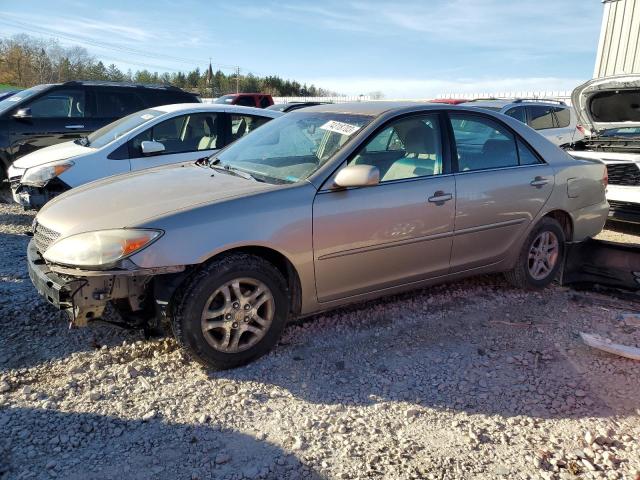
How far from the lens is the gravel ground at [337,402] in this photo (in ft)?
8.12

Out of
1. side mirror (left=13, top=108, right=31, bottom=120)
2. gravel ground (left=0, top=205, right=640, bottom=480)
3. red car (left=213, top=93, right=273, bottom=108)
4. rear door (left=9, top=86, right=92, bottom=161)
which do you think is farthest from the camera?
red car (left=213, top=93, right=273, bottom=108)

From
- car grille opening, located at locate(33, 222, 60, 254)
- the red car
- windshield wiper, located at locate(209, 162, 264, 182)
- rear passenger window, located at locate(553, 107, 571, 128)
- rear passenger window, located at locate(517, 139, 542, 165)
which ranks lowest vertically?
car grille opening, located at locate(33, 222, 60, 254)

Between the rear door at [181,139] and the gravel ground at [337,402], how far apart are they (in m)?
2.56

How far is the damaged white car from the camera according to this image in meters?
6.46

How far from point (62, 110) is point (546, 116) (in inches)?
340

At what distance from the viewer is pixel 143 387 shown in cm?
305

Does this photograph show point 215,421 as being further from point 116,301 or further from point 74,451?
point 116,301

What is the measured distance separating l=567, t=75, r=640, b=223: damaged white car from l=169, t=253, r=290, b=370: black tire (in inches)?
178

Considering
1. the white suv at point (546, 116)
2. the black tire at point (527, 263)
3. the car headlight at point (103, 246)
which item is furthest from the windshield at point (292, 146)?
the white suv at point (546, 116)

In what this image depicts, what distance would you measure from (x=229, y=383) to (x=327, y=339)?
2.81ft

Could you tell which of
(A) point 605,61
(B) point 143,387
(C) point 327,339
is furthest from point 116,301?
(A) point 605,61

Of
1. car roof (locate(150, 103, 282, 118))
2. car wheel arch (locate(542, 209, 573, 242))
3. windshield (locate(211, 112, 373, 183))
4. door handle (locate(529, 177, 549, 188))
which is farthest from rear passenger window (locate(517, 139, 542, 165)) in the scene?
car roof (locate(150, 103, 282, 118))

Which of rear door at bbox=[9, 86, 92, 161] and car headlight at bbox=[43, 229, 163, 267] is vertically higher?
rear door at bbox=[9, 86, 92, 161]

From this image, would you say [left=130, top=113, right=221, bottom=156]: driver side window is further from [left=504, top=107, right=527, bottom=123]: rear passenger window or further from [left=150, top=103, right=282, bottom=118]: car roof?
[left=504, top=107, right=527, bottom=123]: rear passenger window
